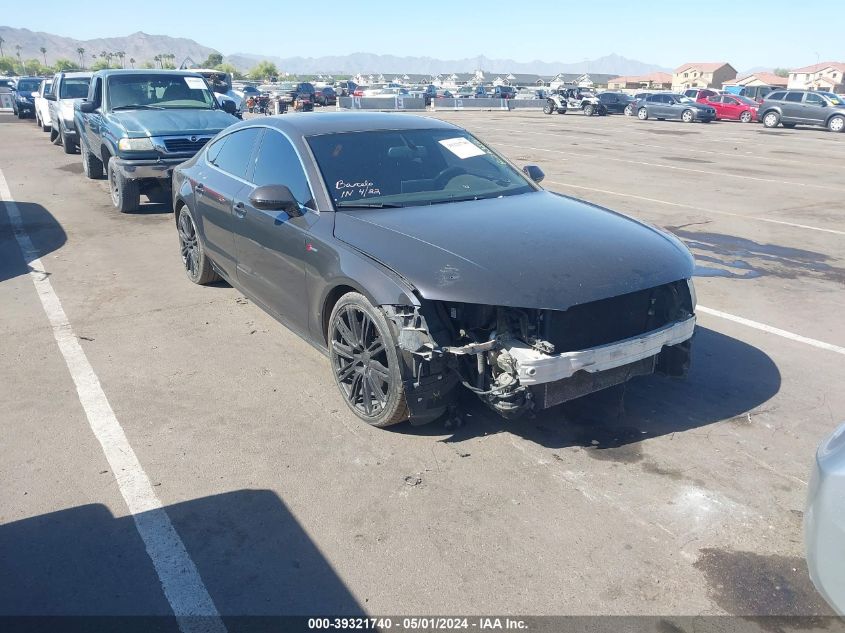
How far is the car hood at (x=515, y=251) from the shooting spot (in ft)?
11.6

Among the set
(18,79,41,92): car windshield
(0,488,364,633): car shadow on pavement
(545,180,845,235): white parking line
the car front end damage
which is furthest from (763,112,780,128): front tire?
(18,79,41,92): car windshield

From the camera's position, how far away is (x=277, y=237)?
4.77m

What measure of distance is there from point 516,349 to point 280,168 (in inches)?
94.6

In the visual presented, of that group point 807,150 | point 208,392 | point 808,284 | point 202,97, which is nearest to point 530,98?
point 807,150

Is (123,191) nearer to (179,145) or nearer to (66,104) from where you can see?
(179,145)

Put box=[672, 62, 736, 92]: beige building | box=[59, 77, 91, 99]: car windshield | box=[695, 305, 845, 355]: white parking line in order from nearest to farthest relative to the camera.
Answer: box=[695, 305, 845, 355]: white parking line → box=[59, 77, 91, 99]: car windshield → box=[672, 62, 736, 92]: beige building

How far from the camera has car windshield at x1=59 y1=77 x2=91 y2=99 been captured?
18438 millimetres

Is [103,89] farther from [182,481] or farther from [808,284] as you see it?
[808,284]

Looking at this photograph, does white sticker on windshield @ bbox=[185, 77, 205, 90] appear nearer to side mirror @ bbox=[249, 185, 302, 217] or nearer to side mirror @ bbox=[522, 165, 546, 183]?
side mirror @ bbox=[522, 165, 546, 183]

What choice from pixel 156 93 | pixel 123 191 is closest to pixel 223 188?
pixel 123 191

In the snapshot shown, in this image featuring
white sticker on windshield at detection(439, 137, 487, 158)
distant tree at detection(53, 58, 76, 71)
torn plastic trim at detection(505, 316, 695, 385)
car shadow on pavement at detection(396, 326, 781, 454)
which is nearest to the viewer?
torn plastic trim at detection(505, 316, 695, 385)

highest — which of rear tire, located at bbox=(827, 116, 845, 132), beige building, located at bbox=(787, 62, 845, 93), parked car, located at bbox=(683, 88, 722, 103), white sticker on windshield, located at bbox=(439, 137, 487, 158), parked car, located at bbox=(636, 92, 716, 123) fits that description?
beige building, located at bbox=(787, 62, 845, 93)

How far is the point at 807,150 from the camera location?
69.8 ft

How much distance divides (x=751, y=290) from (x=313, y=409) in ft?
15.8
